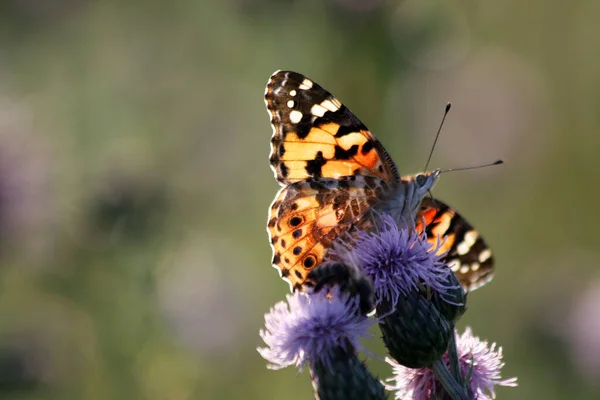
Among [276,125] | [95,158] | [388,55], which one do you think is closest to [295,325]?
[276,125]

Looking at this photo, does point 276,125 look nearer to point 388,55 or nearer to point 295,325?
point 295,325

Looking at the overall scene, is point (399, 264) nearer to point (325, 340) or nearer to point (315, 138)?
point (325, 340)

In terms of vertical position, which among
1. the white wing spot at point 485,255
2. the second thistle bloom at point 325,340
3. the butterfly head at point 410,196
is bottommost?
the second thistle bloom at point 325,340

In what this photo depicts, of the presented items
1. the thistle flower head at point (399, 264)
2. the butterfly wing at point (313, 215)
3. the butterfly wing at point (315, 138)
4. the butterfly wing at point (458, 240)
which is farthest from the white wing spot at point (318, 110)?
the thistle flower head at point (399, 264)

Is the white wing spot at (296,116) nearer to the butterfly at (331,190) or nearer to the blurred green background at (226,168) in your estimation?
the butterfly at (331,190)

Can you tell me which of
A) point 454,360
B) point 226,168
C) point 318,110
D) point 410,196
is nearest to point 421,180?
point 410,196
